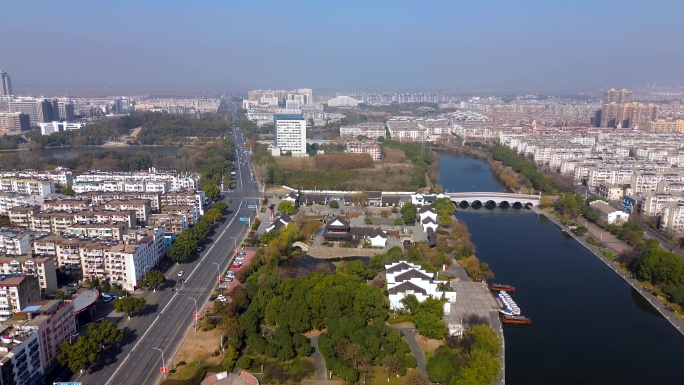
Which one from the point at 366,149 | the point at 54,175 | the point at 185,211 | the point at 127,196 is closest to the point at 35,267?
the point at 185,211

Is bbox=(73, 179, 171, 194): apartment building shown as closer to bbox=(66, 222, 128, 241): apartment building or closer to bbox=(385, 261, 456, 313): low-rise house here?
bbox=(66, 222, 128, 241): apartment building

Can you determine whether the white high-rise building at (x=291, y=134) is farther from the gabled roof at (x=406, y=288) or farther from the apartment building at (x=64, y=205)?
the gabled roof at (x=406, y=288)

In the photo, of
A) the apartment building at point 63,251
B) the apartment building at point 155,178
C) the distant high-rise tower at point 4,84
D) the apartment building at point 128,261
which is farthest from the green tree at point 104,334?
the distant high-rise tower at point 4,84

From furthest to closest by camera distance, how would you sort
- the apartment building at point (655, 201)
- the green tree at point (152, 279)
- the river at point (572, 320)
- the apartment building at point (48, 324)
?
the apartment building at point (655, 201)
the green tree at point (152, 279)
the river at point (572, 320)
the apartment building at point (48, 324)

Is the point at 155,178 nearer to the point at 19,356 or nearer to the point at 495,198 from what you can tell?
the point at 19,356

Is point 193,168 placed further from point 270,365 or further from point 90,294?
point 270,365

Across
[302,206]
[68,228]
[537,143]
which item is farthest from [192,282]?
[537,143]
